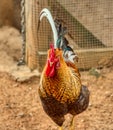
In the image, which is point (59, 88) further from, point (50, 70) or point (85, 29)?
point (85, 29)

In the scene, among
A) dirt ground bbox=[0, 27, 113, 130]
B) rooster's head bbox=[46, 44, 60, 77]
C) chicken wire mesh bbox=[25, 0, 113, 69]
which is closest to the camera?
rooster's head bbox=[46, 44, 60, 77]

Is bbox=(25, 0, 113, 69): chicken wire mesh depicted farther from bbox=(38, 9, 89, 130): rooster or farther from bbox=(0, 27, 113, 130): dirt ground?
bbox=(38, 9, 89, 130): rooster

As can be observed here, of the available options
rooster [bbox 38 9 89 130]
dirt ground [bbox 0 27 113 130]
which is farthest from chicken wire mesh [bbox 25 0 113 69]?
rooster [bbox 38 9 89 130]

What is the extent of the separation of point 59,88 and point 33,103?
128 cm

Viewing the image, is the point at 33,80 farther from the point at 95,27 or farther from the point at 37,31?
the point at 95,27

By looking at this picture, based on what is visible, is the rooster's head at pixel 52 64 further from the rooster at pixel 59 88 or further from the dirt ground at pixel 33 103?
the dirt ground at pixel 33 103

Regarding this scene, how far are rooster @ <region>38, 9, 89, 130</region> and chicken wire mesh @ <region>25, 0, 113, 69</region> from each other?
152 cm

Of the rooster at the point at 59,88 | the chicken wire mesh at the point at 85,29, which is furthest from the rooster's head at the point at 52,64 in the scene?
the chicken wire mesh at the point at 85,29

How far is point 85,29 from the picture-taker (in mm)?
5301

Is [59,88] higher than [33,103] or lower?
higher

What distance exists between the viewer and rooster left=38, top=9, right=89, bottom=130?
3.33 m

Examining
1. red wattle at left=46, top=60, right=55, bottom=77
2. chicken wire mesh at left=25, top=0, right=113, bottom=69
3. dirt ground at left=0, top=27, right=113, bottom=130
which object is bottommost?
dirt ground at left=0, top=27, right=113, bottom=130

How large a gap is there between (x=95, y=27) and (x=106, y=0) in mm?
368

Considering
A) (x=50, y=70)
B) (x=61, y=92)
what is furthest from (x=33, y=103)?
(x=50, y=70)
